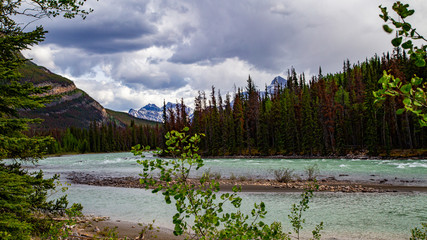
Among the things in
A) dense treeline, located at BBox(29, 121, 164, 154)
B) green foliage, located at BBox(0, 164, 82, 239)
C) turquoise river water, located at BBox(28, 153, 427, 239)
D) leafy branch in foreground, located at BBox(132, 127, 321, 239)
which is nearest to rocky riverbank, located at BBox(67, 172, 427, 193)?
turquoise river water, located at BBox(28, 153, 427, 239)

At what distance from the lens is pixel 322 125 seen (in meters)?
65.1

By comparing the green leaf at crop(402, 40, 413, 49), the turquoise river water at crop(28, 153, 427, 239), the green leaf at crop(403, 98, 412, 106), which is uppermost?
the green leaf at crop(402, 40, 413, 49)

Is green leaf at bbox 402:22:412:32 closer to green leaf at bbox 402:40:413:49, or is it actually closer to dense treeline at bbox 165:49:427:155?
green leaf at bbox 402:40:413:49

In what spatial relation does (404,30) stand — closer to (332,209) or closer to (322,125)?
(332,209)

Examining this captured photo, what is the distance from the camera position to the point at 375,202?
58.2 ft

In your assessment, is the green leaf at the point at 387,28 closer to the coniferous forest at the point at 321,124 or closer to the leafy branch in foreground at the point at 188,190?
the leafy branch in foreground at the point at 188,190

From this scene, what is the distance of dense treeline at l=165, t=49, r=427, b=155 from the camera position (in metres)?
54.0

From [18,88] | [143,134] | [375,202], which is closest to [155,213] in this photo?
[18,88]

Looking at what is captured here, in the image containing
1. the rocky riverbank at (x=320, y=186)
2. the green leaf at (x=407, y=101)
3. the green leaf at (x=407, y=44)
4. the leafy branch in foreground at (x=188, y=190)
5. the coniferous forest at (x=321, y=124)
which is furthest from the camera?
the coniferous forest at (x=321, y=124)

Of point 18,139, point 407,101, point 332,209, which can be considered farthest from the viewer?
point 332,209

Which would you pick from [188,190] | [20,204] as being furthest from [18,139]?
[188,190]

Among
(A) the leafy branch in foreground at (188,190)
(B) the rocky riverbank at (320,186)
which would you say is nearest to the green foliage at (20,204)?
(A) the leafy branch in foreground at (188,190)

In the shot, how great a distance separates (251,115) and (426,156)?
43.5m

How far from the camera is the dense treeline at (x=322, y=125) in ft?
177
